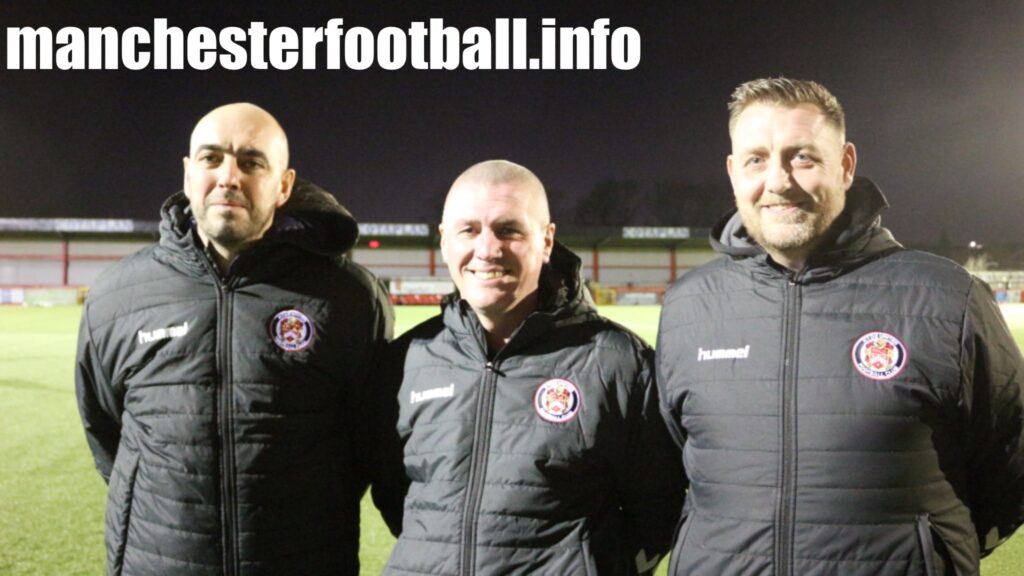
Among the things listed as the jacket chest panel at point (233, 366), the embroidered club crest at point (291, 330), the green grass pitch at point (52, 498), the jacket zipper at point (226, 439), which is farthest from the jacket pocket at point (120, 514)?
the green grass pitch at point (52, 498)

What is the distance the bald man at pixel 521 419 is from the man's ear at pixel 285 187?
725 millimetres

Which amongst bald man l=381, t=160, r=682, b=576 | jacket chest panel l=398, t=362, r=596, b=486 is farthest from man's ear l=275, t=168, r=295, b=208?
jacket chest panel l=398, t=362, r=596, b=486

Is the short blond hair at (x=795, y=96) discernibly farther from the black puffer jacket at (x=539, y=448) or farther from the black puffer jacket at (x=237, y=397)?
the black puffer jacket at (x=237, y=397)

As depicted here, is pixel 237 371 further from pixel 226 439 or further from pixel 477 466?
pixel 477 466

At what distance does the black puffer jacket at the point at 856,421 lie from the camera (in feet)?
7.07

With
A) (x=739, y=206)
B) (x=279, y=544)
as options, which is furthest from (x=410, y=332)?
(x=739, y=206)

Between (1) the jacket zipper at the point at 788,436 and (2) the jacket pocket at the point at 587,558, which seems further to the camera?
(2) the jacket pocket at the point at 587,558

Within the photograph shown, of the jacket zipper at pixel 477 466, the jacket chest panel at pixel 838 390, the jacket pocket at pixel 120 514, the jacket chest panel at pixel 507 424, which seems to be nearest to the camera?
the jacket chest panel at pixel 838 390

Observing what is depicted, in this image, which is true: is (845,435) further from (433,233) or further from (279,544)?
(433,233)

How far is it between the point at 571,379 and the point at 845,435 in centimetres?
84

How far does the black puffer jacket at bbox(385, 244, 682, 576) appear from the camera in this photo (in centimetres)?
233

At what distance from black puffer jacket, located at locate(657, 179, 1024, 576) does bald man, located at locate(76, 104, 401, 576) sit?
50.2 inches

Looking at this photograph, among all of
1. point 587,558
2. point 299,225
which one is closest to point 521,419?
point 587,558

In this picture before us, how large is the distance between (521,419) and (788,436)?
814 mm
